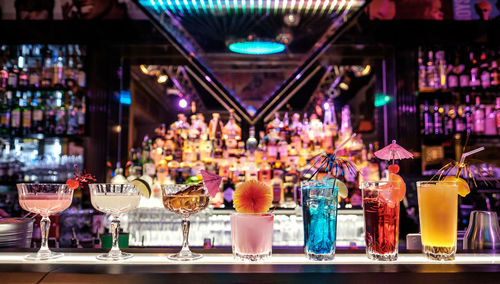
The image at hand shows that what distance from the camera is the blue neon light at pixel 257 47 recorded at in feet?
12.6

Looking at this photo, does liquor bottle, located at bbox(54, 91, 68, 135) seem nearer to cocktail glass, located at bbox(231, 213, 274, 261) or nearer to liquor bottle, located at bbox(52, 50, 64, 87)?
liquor bottle, located at bbox(52, 50, 64, 87)

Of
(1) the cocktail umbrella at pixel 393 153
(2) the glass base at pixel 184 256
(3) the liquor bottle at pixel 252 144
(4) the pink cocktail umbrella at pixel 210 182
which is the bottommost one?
(2) the glass base at pixel 184 256

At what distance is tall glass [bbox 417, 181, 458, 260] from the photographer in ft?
3.59

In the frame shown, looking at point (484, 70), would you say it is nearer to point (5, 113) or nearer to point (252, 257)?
point (252, 257)

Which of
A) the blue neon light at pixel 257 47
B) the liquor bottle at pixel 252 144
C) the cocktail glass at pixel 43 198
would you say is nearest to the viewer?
the cocktail glass at pixel 43 198

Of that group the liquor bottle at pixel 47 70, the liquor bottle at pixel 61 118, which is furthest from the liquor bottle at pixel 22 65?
the liquor bottle at pixel 61 118

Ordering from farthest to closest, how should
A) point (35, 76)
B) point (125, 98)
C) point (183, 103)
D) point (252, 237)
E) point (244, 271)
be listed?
point (183, 103)
point (125, 98)
point (35, 76)
point (252, 237)
point (244, 271)

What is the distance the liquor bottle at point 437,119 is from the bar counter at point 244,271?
10.9 feet

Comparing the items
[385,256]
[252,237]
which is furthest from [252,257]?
[385,256]

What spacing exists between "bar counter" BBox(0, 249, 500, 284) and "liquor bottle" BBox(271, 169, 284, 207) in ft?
8.42

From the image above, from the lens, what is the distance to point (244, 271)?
92 cm

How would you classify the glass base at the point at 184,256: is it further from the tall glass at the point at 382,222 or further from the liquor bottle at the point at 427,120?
the liquor bottle at the point at 427,120

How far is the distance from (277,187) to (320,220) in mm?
2785

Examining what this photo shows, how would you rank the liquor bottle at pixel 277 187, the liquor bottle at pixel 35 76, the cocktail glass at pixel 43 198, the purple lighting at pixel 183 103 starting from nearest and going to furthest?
the cocktail glass at pixel 43 198, the liquor bottle at pixel 277 187, the liquor bottle at pixel 35 76, the purple lighting at pixel 183 103
